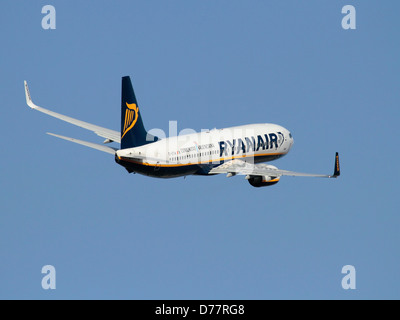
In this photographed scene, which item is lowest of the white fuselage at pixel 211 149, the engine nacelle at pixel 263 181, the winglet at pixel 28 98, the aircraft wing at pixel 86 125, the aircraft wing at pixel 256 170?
the engine nacelle at pixel 263 181

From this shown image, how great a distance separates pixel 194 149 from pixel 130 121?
32.4 feet

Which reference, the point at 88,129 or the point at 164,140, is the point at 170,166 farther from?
the point at 88,129

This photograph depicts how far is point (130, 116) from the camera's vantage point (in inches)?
3885

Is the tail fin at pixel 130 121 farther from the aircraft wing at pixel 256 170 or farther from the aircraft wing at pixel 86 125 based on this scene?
the aircraft wing at pixel 256 170

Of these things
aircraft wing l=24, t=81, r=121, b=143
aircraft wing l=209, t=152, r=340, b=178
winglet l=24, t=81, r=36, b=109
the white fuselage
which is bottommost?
aircraft wing l=209, t=152, r=340, b=178

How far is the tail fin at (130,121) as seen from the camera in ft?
322

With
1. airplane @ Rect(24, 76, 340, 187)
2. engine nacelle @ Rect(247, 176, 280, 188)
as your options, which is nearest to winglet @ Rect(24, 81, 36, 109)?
airplane @ Rect(24, 76, 340, 187)

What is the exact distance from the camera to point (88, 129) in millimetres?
112312

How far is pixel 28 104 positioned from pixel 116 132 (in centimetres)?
976

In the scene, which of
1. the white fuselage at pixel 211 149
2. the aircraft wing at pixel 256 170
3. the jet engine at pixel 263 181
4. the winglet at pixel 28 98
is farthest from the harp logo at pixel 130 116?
the winglet at pixel 28 98

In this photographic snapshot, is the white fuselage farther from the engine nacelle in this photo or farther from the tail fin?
the engine nacelle

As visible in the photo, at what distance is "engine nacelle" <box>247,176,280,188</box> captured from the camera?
109213 mm
